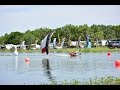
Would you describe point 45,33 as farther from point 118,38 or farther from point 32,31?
point 118,38

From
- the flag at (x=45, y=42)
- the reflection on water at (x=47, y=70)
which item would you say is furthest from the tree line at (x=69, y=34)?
the reflection on water at (x=47, y=70)

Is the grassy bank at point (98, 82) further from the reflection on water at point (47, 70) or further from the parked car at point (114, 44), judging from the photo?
the parked car at point (114, 44)

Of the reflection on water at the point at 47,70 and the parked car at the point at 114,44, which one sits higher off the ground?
the parked car at the point at 114,44

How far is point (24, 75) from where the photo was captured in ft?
22.5

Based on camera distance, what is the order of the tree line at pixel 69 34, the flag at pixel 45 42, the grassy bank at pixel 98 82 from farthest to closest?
the flag at pixel 45 42 → the tree line at pixel 69 34 → the grassy bank at pixel 98 82

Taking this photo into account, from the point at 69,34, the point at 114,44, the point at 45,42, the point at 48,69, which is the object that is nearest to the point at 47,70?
the point at 48,69

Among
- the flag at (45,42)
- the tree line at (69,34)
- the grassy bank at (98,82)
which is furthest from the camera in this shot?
the flag at (45,42)

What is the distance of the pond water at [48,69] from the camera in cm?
674

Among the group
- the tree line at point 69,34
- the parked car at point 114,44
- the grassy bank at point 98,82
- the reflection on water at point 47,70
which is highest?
the tree line at point 69,34

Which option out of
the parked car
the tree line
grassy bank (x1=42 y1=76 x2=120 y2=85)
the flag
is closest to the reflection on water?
grassy bank (x1=42 y1=76 x2=120 y2=85)

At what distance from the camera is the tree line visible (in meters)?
7.07

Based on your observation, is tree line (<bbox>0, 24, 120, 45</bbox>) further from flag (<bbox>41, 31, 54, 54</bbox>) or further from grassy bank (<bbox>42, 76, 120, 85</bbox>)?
grassy bank (<bbox>42, 76, 120, 85</bbox>)

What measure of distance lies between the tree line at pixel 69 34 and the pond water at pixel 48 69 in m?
0.29

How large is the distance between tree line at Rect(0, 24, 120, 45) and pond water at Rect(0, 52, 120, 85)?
29 cm
